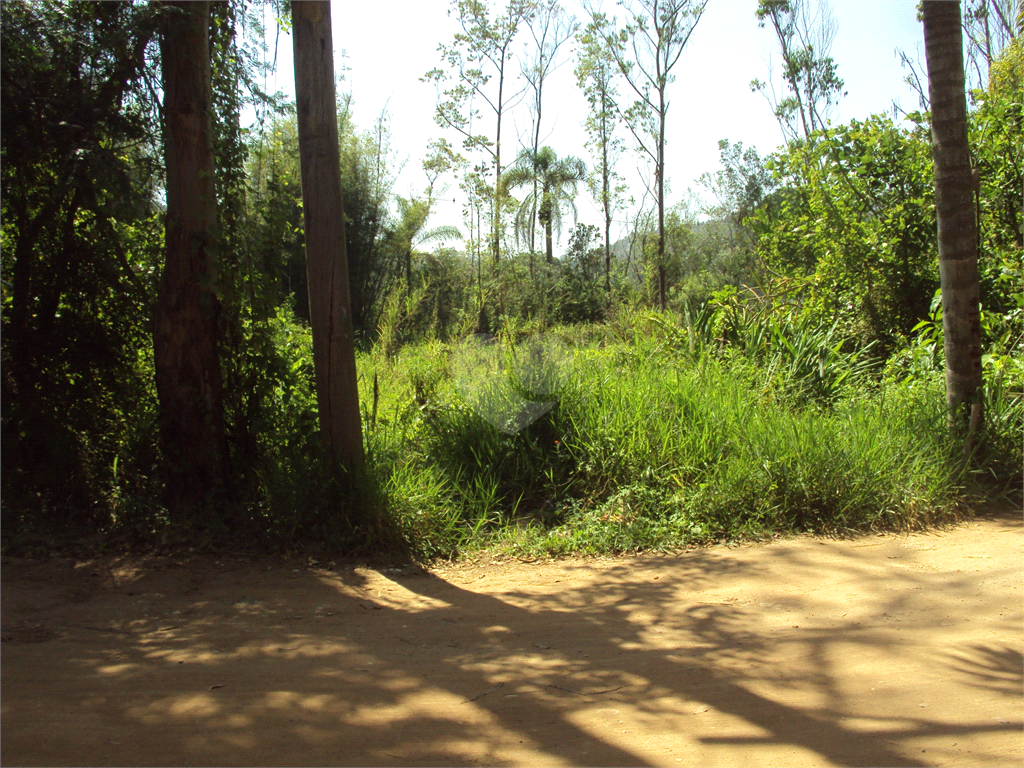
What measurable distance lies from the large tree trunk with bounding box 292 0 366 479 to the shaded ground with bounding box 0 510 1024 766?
3.26ft

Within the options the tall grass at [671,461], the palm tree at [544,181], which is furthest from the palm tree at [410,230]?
the tall grass at [671,461]

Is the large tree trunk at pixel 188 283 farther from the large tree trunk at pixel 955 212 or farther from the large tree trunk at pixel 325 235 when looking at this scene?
the large tree trunk at pixel 955 212

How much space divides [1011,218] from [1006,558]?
17.0ft

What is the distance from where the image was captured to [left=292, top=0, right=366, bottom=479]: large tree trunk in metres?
4.84

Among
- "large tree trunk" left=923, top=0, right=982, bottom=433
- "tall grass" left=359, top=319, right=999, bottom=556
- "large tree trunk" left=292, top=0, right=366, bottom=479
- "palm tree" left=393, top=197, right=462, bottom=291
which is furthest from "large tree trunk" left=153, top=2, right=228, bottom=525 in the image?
"palm tree" left=393, top=197, right=462, bottom=291

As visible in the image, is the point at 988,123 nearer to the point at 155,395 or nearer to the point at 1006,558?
the point at 1006,558

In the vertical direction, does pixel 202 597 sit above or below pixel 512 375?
below

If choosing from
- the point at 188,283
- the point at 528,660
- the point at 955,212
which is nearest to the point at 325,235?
the point at 188,283

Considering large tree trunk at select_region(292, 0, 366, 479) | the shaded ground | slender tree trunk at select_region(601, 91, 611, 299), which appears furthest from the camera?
slender tree trunk at select_region(601, 91, 611, 299)

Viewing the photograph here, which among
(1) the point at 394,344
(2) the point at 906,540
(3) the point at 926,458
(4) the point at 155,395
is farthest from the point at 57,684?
(1) the point at 394,344

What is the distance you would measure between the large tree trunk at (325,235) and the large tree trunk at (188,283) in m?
0.78

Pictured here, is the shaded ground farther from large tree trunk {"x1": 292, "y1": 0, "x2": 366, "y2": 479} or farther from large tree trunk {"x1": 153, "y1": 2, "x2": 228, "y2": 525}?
large tree trunk {"x1": 292, "y1": 0, "x2": 366, "y2": 479}

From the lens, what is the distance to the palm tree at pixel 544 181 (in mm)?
24984

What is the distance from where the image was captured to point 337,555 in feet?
15.8
